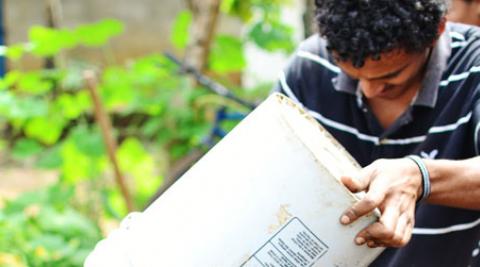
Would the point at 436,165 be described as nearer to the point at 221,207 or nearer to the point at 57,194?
the point at 221,207

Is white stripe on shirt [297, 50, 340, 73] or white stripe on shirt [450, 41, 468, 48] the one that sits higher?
white stripe on shirt [450, 41, 468, 48]

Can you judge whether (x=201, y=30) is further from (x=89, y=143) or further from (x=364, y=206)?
(x=364, y=206)

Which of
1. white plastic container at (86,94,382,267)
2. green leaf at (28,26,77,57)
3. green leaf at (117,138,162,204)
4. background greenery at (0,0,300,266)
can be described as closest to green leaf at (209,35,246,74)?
background greenery at (0,0,300,266)

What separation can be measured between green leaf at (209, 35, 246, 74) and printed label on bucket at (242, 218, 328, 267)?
2.55m

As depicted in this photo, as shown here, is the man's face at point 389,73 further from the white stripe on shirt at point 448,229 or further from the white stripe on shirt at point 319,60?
the white stripe on shirt at point 448,229

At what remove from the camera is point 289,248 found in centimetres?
154

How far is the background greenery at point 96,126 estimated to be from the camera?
11.3 feet

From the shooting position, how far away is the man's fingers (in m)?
1.51

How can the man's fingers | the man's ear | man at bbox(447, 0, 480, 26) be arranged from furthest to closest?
man at bbox(447, 0, 480, 26)
the man's ear
the man's fingers

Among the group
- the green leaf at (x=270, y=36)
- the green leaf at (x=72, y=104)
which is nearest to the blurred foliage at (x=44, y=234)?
the green leaf at (x=72, y=104)

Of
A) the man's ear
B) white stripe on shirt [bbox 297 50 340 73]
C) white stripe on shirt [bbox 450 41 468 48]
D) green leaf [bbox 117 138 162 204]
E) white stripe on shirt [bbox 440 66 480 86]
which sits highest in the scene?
the man's ear

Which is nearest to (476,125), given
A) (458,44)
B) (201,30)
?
(458,44)

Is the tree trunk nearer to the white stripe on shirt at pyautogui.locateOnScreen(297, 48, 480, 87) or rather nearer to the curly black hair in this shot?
the white stripe on shirt at pyautogui.locateOnScreen(297, 48, 480, 87)

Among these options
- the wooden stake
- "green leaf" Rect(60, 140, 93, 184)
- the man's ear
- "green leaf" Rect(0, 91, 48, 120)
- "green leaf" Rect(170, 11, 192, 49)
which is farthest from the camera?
"green leaf" Rect(170, 11, 192, 49)
